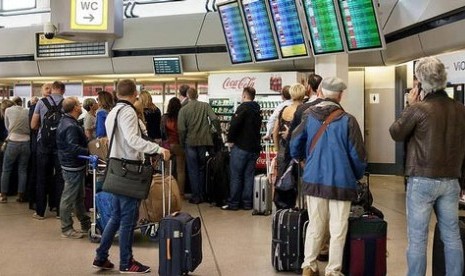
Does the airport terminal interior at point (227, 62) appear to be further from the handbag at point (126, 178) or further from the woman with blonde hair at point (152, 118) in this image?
the woman with blonde hair at point (152, 118)

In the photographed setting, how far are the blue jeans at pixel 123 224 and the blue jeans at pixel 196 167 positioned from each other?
12.0 feet

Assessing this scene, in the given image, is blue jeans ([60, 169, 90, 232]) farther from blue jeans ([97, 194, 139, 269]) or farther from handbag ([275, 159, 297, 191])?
handbag ([275, 159, 297, 191])

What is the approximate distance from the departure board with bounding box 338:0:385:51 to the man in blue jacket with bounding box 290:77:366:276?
2998 mm

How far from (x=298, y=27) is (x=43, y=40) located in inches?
277

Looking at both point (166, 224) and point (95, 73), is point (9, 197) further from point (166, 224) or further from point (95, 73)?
point (166, 224)

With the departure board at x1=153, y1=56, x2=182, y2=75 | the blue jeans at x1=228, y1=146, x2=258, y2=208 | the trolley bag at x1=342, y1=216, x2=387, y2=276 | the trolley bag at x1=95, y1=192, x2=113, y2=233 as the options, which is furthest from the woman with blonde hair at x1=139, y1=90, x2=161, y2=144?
the trolley bag at x1=342, y1=216, x2=387, y2=276

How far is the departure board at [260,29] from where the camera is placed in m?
8.31

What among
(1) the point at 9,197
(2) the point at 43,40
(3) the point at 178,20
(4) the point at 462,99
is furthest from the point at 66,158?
(2) the point at 43,40

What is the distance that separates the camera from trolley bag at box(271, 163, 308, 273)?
460 centimetres

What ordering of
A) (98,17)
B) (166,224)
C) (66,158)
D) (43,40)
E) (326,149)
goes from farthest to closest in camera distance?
(43,40) → (98,17) → (66,158) → (166,224) → (326,149)

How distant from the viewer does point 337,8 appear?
708 cm

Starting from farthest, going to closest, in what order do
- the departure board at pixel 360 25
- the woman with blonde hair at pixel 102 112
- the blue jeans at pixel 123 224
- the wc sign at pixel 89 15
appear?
the wc sign at pixel 89 15 < the departure board at pixel 360 25 < the woman with blonde hair at pixel 102 112 < the blue jeans at pixel 123 224

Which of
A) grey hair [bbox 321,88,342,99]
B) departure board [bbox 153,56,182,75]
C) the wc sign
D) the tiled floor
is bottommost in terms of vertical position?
the tiled floor

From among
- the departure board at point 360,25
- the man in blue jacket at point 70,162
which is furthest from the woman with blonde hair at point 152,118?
the departure board at point 360,25
